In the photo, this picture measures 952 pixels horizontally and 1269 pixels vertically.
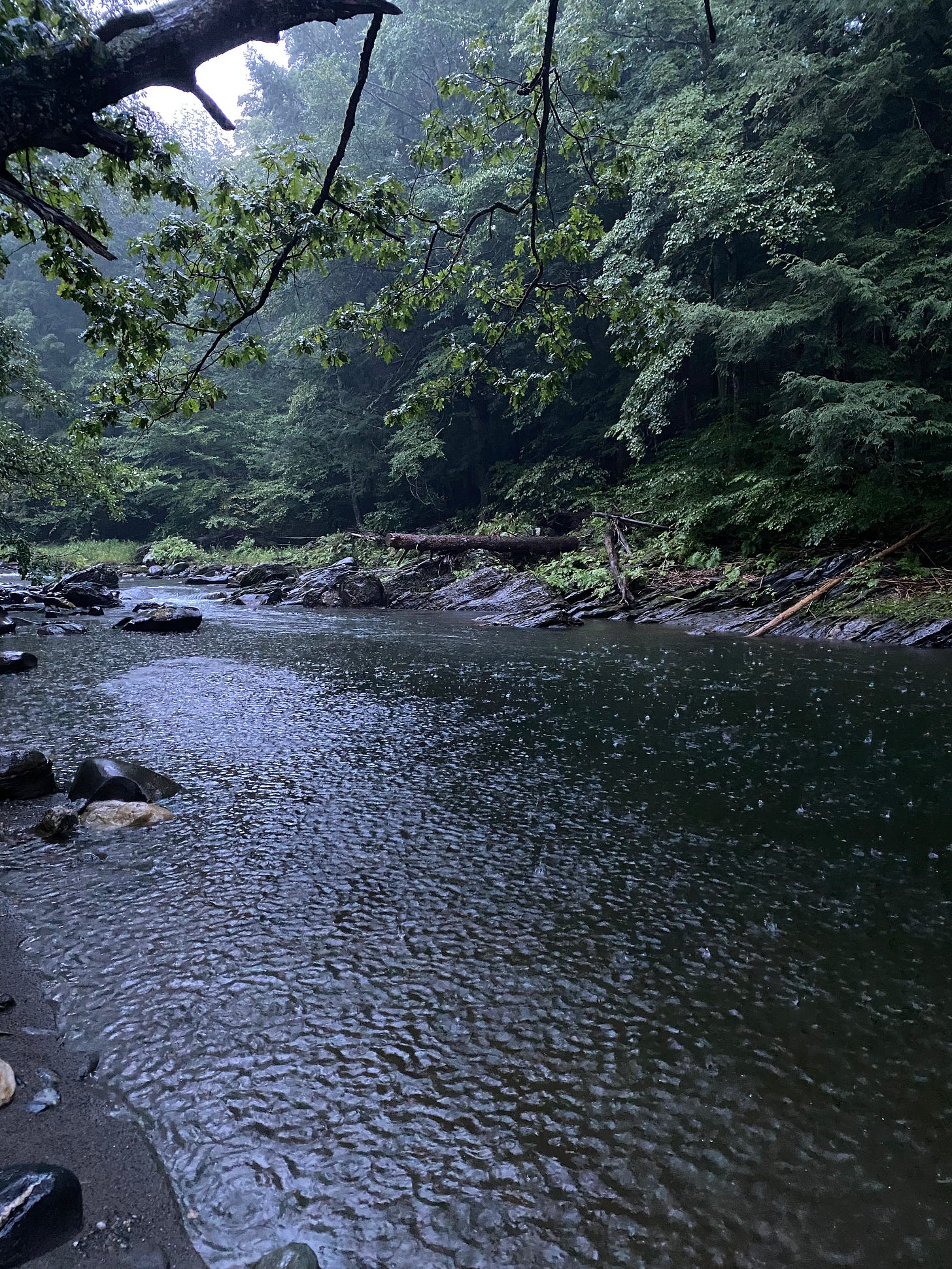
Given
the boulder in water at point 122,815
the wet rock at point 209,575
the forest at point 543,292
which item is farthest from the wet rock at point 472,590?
the boulder in water at point 122,815

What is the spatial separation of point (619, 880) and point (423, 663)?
7530mm

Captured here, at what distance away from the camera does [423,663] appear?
11258mm

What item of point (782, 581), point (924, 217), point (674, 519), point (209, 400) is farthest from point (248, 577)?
point (924, 217)

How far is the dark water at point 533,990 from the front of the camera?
1.99m

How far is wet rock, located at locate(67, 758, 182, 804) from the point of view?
510 centimetres

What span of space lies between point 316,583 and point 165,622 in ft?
28.8

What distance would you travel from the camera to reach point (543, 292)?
5605mm

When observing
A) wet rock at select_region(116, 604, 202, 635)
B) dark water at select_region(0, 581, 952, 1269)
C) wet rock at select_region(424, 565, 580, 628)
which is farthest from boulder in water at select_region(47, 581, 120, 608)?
dark water at select_region(0, 581, 952, 1269)

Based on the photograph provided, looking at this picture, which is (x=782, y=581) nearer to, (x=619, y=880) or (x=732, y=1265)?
(x=619, y=880)

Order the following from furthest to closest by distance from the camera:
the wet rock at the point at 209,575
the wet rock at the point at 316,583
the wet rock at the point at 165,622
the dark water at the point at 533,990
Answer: the wet rock at the point at 209,575 < the wet rock at the point at 316,583 < the wet rock at the point at 165,622 < the dark water at the point at 533,990

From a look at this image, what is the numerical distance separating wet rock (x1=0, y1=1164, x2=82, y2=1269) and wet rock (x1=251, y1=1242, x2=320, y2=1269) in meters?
0.56

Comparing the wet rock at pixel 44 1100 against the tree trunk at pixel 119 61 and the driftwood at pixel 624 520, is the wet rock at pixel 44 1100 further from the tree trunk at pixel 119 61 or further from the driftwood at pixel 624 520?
the driftwood at pixel 624 520

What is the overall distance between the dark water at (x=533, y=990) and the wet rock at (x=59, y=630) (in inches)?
361

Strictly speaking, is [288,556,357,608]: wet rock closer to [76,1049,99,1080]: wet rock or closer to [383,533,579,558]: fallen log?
[383,533,579,558]: fallen log
